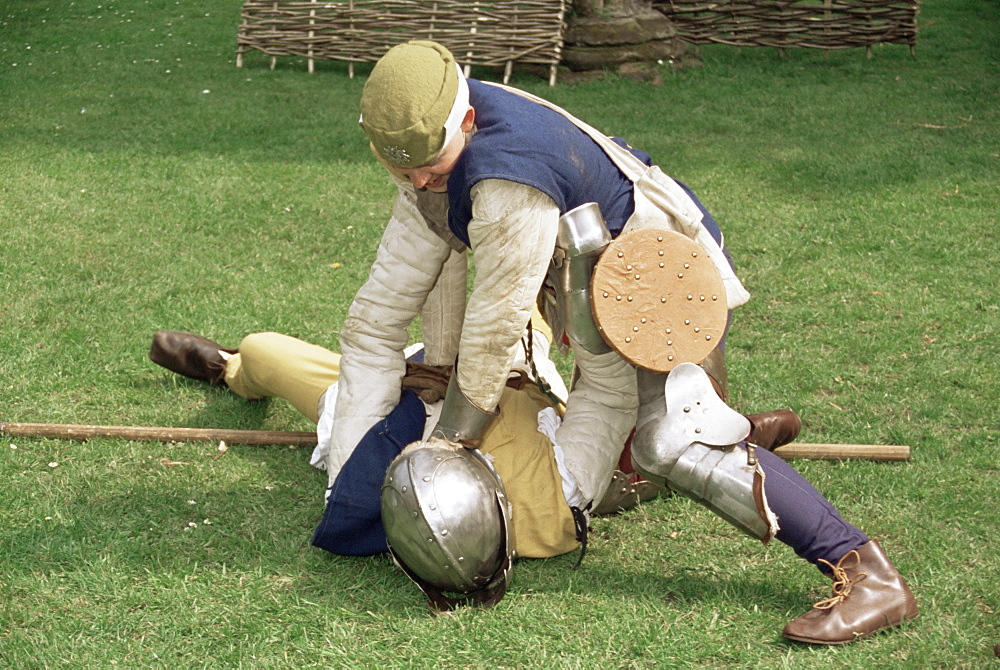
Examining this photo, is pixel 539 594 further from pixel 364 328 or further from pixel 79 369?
pixel 79 369

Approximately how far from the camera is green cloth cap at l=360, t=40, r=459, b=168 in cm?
299

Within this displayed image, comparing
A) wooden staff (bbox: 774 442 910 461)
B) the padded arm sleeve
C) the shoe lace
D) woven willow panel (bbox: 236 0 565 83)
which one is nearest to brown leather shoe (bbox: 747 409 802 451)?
wooden staff (bbox: 774 442 910 461)

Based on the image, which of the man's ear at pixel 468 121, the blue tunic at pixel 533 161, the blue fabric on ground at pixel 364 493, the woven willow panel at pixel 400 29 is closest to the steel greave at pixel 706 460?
the blue tunic at pixel 533 161

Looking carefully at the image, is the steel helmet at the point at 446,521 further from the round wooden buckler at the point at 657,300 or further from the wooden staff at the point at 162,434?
the wooden staff at the point at 162,434

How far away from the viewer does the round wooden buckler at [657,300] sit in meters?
3.19

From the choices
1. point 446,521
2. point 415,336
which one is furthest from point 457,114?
point 415,336

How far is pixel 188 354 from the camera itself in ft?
15.5

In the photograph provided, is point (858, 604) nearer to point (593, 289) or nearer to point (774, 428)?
point (774, 428)

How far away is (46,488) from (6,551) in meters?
0.40

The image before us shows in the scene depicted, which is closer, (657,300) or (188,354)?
(657,300)

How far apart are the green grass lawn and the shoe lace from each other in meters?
0.15

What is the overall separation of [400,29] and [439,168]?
8761mm

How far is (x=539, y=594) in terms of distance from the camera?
345 cm

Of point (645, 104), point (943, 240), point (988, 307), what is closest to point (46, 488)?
point (988, 307)
